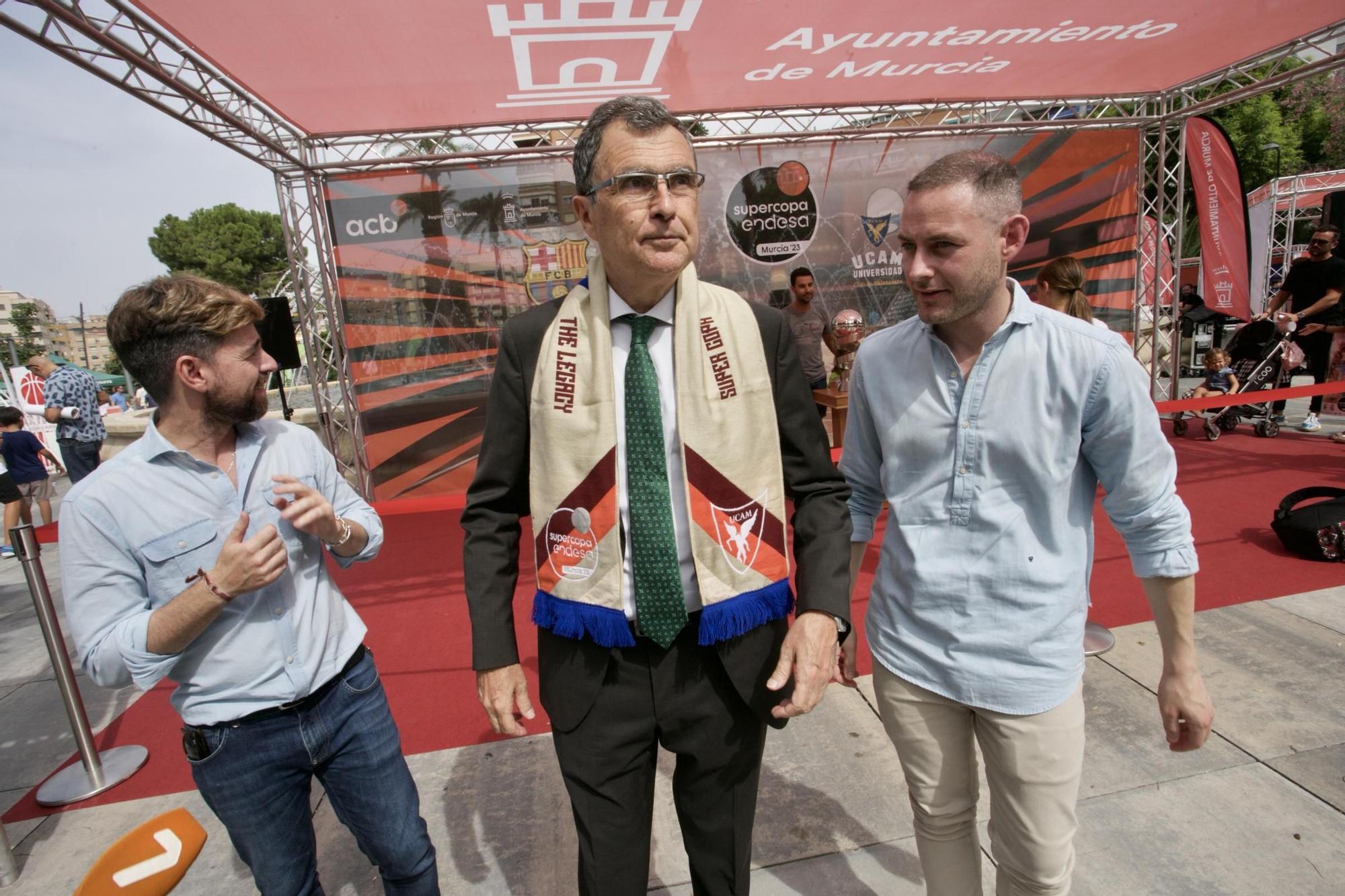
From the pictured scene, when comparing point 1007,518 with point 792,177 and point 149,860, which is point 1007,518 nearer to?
point 149,860

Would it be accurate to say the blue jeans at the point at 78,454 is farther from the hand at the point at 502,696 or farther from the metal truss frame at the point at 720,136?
the hand at the point at 502,696

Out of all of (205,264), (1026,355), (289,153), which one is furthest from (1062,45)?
(205,264)

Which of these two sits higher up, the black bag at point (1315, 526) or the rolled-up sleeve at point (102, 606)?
the rolled-up sleeve at point (102, 606)

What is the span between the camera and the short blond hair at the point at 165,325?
1.46 meters

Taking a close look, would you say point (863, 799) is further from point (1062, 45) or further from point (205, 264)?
point (205, 264)

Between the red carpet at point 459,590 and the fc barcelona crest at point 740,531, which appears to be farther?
the red carpet at point 459,590

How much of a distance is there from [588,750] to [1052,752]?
3.32 ft

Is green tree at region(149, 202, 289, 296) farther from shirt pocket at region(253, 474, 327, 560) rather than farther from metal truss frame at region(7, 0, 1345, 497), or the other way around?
shirt pocket at region(253, 474, 327, 560)

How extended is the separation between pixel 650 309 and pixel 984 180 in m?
0.74

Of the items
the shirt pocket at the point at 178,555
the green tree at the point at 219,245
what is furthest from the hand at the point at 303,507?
the green tree at the point at 219,245

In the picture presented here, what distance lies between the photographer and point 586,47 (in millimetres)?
4730

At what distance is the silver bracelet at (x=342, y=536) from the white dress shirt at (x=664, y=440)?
743mm

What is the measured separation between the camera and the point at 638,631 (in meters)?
1.46

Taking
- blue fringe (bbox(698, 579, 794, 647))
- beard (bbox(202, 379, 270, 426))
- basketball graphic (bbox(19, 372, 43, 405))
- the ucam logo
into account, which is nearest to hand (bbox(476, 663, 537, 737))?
blue fringe (bbox(698, 579, 794, 647))
